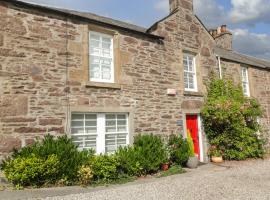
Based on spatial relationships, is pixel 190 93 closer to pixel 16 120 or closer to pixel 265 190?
pixel 265 190

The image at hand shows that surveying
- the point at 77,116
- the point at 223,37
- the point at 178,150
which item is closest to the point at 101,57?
the point at 77,116

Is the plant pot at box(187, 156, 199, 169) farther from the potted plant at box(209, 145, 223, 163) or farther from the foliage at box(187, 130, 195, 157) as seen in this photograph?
the potted plant at box(209, 145, 223, 163)

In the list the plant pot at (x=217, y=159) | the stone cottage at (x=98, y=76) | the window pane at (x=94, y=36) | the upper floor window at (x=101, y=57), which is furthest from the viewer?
the plant pot at (x=217, y=159)

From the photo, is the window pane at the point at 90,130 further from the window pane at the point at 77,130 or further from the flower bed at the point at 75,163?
the flower bed at the point at 75,163

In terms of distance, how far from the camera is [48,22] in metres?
8.83

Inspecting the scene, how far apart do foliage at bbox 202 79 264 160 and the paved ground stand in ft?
9.86

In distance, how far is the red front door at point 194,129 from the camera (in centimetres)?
1216

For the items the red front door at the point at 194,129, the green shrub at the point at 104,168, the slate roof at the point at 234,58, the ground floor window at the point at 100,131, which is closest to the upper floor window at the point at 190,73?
the red front door at the point at 194,129

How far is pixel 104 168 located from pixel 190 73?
21.1ft

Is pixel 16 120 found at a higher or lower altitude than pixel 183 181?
higher

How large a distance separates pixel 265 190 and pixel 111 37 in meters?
6.91

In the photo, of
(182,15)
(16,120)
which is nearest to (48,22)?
(16,120)

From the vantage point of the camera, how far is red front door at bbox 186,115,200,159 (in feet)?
39.9

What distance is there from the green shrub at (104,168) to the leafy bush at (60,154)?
32 cm
